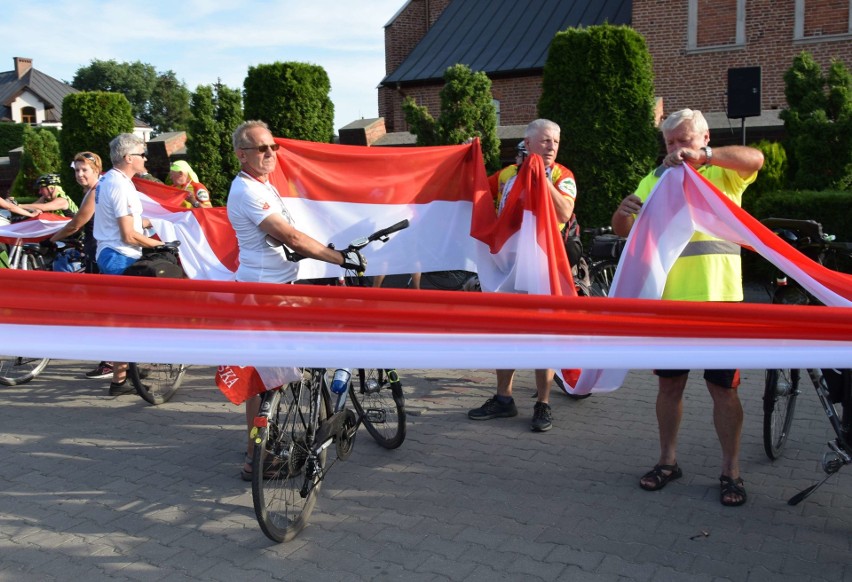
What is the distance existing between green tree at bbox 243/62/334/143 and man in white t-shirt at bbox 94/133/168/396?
8.65 metres

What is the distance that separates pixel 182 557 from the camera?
161 inches

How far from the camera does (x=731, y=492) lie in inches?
179

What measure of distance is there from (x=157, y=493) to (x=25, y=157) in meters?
23.2

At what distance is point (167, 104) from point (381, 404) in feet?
372

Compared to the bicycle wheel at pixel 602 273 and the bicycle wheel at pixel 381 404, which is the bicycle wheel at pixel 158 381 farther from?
the bicycle wheel at pixel 602 273

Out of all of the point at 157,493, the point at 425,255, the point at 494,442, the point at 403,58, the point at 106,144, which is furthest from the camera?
the point at 403,58

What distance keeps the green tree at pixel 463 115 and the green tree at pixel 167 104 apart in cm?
10011

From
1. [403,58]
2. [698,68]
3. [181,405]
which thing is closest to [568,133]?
[181,405]

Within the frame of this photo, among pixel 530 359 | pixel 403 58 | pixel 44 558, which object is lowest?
pixel 44 558

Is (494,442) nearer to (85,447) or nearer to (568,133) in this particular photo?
(85,447)

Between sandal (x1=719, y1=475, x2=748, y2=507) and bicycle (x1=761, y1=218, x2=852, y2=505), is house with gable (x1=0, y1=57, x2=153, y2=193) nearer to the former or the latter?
bicycle (x1=761, y1=218, x2=852, y2=505)

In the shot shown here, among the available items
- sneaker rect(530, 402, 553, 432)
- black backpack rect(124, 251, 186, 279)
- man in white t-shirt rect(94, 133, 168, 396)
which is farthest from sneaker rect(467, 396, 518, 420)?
man in white t-shirt rect(94, 133, 168, 396)

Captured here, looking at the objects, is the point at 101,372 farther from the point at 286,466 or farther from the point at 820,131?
the point at 820,131

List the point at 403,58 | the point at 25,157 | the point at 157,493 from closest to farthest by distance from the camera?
the point at 157,493, the point at 25,157, the point at 403,58
